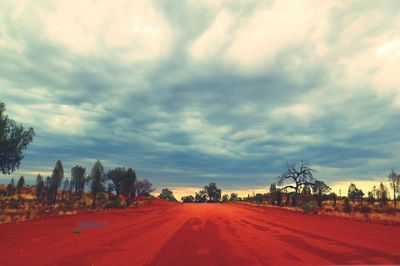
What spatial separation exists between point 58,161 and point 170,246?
78343 millimetres

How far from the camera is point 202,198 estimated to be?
149m

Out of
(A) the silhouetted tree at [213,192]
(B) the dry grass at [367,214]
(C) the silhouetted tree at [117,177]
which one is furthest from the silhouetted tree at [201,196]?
(B) the dry grass at [367,214]

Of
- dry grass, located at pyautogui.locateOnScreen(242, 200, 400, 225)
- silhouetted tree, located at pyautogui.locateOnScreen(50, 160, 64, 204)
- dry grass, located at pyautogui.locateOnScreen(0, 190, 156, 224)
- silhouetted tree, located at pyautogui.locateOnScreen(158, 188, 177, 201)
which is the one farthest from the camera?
silhouetted tree, located at pyautogui.locateOnScreen(158, 188, 177, 201)

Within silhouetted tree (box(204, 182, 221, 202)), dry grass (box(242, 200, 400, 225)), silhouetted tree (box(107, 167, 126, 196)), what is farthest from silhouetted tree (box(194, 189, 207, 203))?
dry grass (box(242, 200, 400, 225))

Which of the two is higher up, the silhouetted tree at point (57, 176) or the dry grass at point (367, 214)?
the silhouetted tree at point (57, 176)

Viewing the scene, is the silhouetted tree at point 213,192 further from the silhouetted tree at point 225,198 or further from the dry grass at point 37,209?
the dry grass at point 37,209

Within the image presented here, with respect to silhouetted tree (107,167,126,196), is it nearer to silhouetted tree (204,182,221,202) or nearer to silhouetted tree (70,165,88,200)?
silhouetted tree (70,165,88,200)

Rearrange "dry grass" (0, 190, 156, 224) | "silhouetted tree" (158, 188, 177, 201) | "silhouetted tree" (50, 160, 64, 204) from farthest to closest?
"silhouetted tree" (158, 188, 177, 201), "silhouetted tree" (50, 160, 64, 204), "dry grass" (0, 190, 156, 224)

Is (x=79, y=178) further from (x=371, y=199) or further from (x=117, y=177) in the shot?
(x=371, y=199)

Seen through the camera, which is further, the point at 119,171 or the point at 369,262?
the point at 119,171

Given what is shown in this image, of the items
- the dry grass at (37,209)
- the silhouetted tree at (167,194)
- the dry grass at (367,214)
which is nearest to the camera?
the dry grass at (367,214)

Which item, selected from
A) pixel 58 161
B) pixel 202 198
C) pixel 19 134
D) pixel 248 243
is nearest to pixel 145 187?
pixel 58 161

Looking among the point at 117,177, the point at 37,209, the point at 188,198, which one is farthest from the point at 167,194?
the point at 37,209

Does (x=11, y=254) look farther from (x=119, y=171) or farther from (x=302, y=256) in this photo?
(x=119, y=171)
